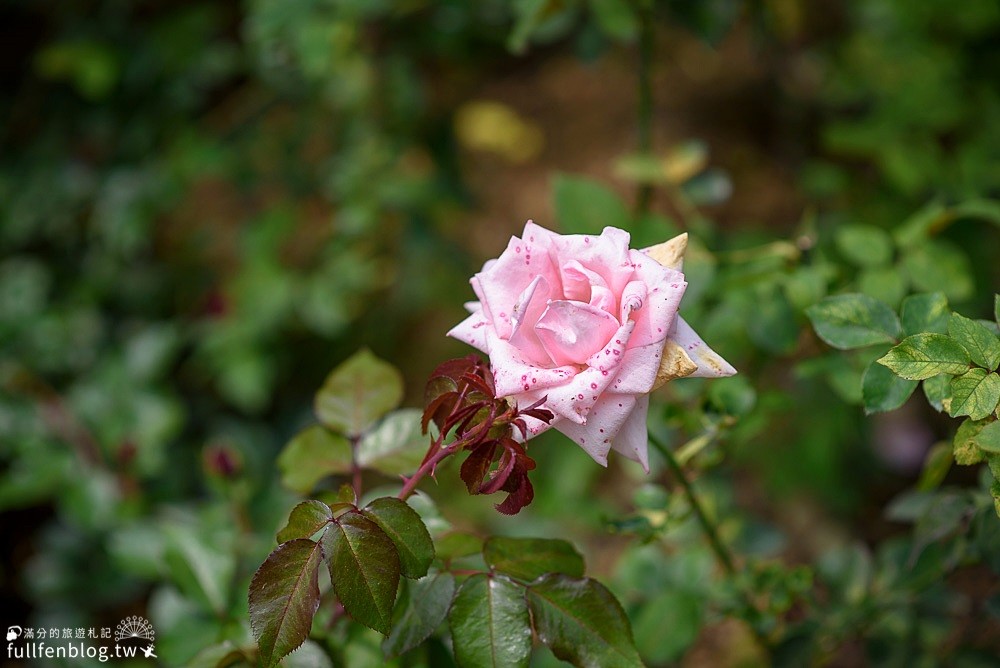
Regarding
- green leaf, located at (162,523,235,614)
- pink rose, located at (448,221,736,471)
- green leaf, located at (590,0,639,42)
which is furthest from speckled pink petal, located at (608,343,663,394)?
green leaf, located at (590,0,639,42)

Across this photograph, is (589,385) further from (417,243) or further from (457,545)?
(417,243)

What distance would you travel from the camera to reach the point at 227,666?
2.24 ft

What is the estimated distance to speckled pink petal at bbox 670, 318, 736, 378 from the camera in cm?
57

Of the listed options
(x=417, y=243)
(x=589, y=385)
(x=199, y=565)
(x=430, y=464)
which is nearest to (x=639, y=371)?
(x=589, y=385)

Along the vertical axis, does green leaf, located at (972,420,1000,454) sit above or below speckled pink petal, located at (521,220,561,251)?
below

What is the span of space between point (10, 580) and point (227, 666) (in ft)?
4.18

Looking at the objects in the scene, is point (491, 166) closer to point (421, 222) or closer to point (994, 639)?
point (421, 222)

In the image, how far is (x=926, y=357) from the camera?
601mm

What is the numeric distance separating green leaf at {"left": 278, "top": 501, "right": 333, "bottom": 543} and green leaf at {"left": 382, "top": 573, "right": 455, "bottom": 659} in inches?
4.2

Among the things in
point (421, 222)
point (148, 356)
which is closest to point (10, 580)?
point (148, 356)

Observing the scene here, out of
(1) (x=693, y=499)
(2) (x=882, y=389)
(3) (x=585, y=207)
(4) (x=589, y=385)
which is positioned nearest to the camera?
(4) (x=589, y=385)

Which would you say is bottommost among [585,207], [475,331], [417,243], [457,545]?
[417,243]

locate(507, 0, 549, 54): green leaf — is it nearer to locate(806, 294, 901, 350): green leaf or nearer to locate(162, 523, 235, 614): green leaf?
locate(806, 294, 901, 350): green leaf

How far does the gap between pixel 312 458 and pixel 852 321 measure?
0.52 m
